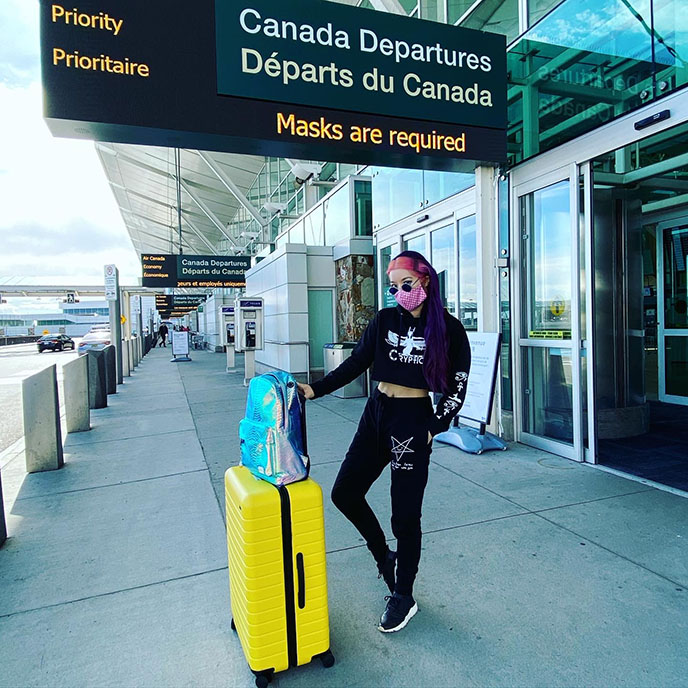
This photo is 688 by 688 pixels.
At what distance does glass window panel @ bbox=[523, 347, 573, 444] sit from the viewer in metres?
5.36

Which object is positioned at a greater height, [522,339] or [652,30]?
[652,30]

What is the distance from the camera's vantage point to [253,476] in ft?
7.61

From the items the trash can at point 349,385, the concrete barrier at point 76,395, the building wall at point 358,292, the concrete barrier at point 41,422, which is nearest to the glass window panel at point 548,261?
the trash can at point 349,385

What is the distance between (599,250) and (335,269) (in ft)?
20.9

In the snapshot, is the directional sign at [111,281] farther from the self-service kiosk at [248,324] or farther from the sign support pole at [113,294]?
the self-service kiosk at [248,324]

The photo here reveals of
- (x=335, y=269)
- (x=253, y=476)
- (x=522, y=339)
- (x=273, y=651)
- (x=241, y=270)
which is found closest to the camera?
(x=273, y=651)

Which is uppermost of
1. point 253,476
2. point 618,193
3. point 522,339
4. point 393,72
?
point 393,72

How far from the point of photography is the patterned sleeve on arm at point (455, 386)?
2.37 metres

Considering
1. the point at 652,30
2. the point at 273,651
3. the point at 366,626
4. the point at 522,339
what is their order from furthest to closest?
the point at 522,339 → the point at 652,30 → the point at 366,626 → the point at 273,651

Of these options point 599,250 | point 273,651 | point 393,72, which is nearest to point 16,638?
point 273,651

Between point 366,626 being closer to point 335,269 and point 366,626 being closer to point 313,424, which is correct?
point 313,424

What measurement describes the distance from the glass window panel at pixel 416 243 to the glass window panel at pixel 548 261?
2501mm

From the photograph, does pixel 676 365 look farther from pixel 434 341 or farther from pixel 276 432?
pixel 276 432

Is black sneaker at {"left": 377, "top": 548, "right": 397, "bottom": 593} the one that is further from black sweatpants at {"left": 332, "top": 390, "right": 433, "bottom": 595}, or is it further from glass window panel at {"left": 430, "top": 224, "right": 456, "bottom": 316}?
glass window panel at {"left": 430, "top": 224, "right": 456, "bottom": 316}
